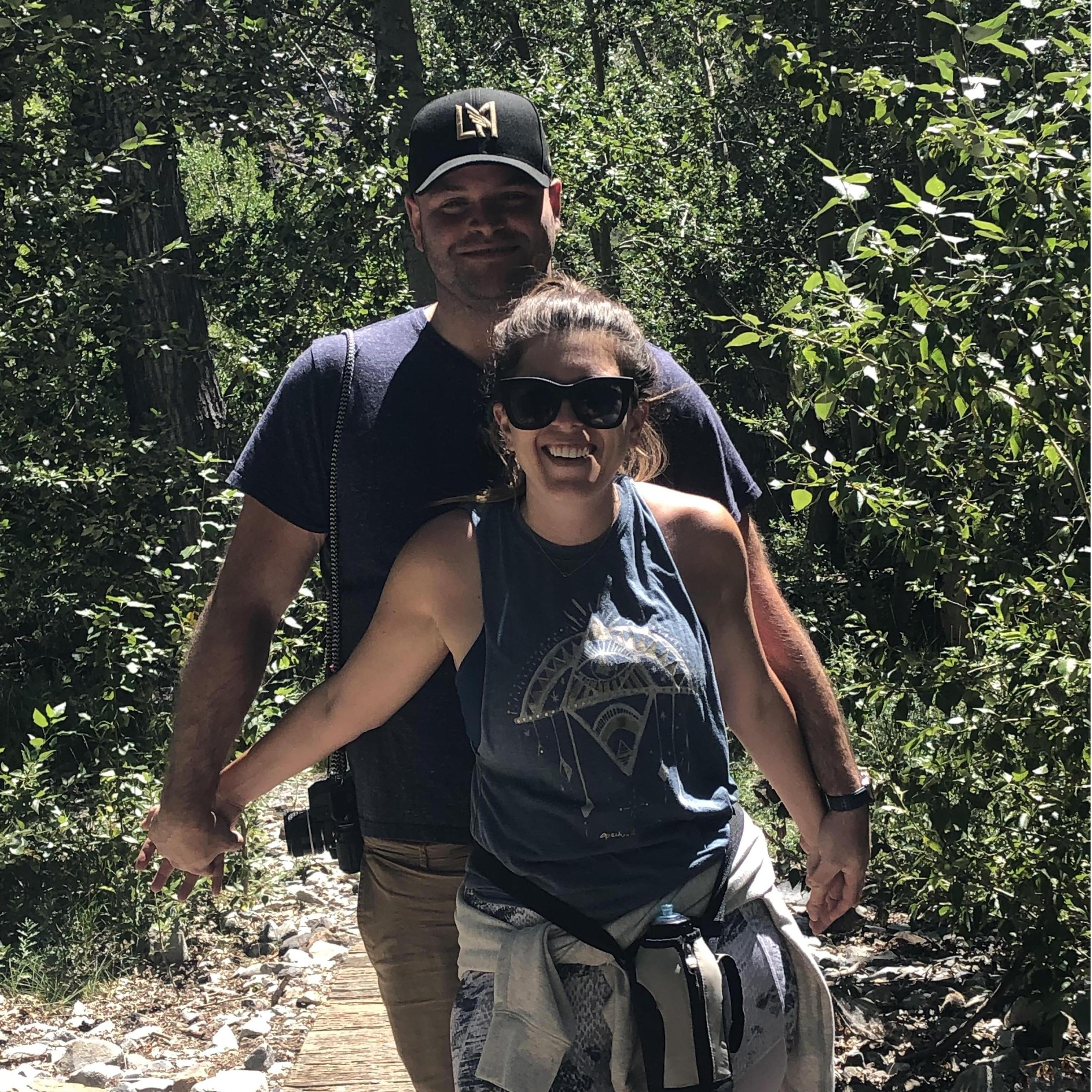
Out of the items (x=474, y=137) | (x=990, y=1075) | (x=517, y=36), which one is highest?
(x=517, y=36)

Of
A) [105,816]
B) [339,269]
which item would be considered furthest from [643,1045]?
[339,269]

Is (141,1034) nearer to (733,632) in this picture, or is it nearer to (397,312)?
(733,632)

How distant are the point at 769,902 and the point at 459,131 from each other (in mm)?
1519

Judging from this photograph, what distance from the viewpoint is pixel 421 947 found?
2.55 metres

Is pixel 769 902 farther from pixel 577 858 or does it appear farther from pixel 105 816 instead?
pixel 105 816

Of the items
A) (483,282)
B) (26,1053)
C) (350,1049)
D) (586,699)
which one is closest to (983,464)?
(483,282)

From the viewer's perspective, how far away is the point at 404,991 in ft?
8.36

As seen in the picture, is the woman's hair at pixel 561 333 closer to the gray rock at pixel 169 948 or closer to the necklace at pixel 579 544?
the necklace at pixel 579 544

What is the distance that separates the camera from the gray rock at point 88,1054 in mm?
4680

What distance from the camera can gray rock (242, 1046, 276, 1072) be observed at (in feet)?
15.0

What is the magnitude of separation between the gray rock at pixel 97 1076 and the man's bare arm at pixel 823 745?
117 inches

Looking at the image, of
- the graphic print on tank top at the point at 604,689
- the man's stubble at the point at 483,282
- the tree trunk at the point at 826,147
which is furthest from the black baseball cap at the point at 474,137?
the tree trunk at the point at 826,147

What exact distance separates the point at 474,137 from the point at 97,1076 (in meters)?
3.38

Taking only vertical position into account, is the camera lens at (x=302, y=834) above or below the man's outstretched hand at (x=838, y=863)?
above
